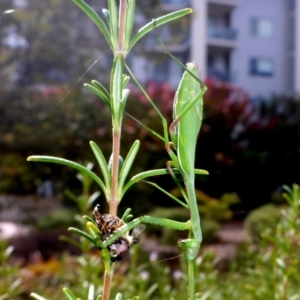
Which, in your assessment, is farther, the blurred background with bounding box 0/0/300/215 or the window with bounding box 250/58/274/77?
the window with bounding box 250/58/274/77

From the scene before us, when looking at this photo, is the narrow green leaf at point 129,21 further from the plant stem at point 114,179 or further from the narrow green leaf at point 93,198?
the narrow green leaf at point 93,198

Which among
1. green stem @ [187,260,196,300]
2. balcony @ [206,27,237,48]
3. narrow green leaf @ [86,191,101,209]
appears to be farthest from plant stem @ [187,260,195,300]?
balcony @ [206,27,237,48]

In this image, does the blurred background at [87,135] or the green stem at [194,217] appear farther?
the blurred background at [87,135]

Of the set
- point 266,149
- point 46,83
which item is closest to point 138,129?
point 46,83

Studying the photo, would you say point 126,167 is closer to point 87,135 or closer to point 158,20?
point 158,20

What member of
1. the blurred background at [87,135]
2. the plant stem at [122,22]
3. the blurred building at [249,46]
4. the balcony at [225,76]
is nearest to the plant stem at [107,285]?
the plant stem at [122,22]

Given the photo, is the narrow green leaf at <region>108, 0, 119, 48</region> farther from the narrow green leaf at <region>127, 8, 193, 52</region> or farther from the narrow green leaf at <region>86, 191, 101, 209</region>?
the narrow green leaf at <region>86, 191, 101, 209</region>

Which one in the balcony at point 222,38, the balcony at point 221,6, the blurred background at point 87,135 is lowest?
the blurred background at point 87,135
